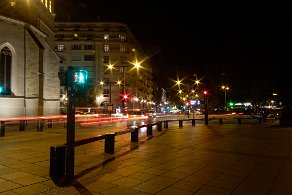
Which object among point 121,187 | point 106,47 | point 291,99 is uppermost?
point 106,47

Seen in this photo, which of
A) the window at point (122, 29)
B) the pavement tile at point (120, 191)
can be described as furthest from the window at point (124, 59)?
the pavement tile at point (120, 191)

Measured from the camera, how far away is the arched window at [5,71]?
117ft

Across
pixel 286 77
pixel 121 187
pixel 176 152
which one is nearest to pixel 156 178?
pixel 121 187

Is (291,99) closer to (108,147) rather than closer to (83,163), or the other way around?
(108,147)

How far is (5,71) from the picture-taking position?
35906mm

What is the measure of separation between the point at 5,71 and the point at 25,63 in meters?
2.82

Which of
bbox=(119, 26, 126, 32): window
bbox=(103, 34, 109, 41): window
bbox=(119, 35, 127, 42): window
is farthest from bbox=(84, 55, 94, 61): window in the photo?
bbox=(119, 26, 126, 32): window

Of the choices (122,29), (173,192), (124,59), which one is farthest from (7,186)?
(122,29)

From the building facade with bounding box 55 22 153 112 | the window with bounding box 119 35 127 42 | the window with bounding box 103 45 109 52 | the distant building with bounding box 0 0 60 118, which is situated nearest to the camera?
the distant building with bounding box 0 0 60 118

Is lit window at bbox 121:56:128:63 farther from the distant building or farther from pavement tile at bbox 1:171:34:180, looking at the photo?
pavement tile at bbox 1:171:34:180

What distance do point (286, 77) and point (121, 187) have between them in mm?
30216

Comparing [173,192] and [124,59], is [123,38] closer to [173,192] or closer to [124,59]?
[124,59]

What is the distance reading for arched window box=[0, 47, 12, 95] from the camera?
35594 millimetres

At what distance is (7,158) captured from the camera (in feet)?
36.0
